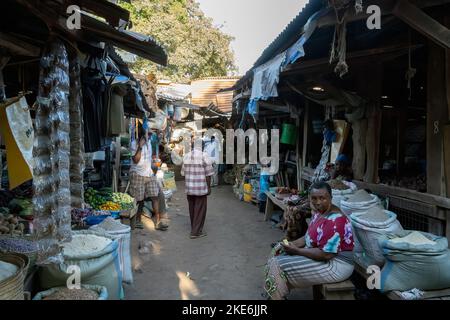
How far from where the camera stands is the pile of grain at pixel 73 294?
3178mm

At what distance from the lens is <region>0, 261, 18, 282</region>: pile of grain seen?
112 inches

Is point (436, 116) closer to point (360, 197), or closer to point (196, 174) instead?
point (360, 197)

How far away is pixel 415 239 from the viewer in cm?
370

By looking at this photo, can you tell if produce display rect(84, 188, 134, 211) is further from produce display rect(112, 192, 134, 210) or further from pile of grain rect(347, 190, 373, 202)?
pile of grain rect(347, 190, 373, 202)

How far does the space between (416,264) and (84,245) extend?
336cm

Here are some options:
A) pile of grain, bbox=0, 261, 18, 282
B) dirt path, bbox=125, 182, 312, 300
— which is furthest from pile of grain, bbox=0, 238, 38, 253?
dirt path, bbox=125, 182, 312, 300

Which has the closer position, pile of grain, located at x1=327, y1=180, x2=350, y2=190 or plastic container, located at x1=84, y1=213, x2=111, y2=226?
plastic container, located at x1=84, y1=213, x2=111, y2=226

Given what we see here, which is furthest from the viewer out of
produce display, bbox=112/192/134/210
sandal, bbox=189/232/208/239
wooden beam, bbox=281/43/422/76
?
sandal, bbox=189/232/208/239

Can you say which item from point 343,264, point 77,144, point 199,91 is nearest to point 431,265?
point 343,264

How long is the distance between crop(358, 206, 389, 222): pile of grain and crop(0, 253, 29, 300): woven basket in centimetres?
362

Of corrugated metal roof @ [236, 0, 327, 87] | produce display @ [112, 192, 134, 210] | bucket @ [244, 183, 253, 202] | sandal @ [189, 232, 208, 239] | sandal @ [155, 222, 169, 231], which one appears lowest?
sandal @ [189, 232, 208, 239]

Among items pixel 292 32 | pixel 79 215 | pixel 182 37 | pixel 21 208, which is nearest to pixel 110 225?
pixel 79 215

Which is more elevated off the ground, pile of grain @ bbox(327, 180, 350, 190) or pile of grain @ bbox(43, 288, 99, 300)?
pile of grain @ bbox(327, 180, 350, 190)
